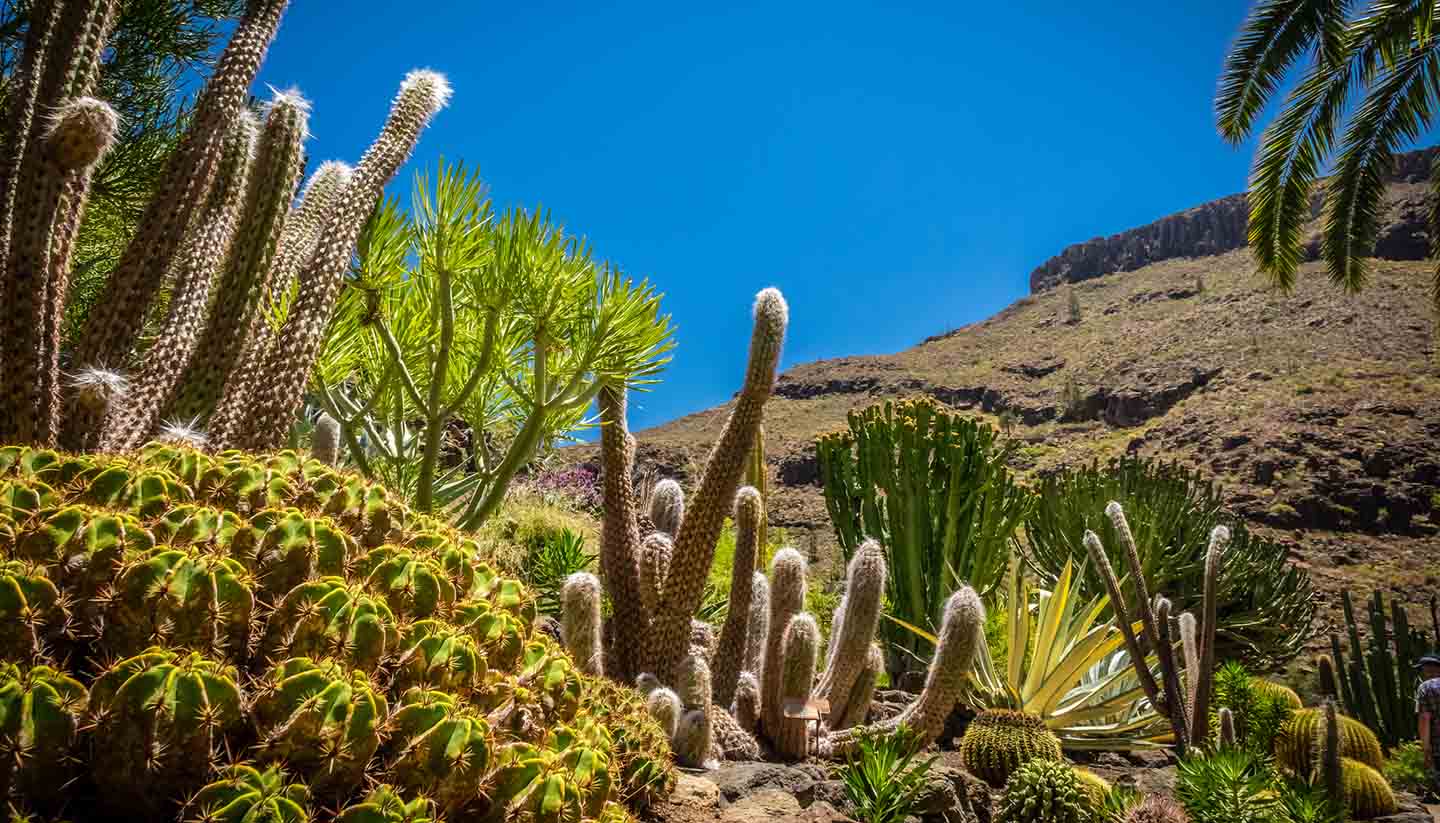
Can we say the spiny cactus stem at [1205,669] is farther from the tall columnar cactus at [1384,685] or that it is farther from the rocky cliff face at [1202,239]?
the rocky cliff face at [1202,239]

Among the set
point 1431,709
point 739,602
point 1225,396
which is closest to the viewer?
point 739,602

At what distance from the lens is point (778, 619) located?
4.93m

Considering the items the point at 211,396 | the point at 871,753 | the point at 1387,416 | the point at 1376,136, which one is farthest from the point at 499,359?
the point at 1387,416

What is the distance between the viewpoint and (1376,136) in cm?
928

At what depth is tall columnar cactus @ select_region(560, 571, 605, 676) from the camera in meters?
4.14

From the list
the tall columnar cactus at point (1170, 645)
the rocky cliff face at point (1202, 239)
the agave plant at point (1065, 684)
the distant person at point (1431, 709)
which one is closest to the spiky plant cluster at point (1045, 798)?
the tall columnar cactus at point (1170, 645)

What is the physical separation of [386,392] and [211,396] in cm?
167

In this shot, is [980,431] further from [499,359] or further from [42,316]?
[42,316]

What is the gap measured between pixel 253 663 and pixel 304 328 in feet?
5.62

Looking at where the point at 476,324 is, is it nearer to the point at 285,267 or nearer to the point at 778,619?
the point at 285,267

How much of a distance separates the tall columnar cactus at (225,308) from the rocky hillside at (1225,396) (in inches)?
647

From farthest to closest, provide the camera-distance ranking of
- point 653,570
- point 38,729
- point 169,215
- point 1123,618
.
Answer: point 1123,618
point 653,570
point 169,215
point 38,729

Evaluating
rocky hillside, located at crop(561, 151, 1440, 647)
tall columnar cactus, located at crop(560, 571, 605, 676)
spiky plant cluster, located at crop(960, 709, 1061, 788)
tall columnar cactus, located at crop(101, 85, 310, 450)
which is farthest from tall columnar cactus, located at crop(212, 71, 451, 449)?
rocky hillside, located at crop(561, 151, 1440, 647)

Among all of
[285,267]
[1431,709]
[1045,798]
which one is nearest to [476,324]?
[285,267]
